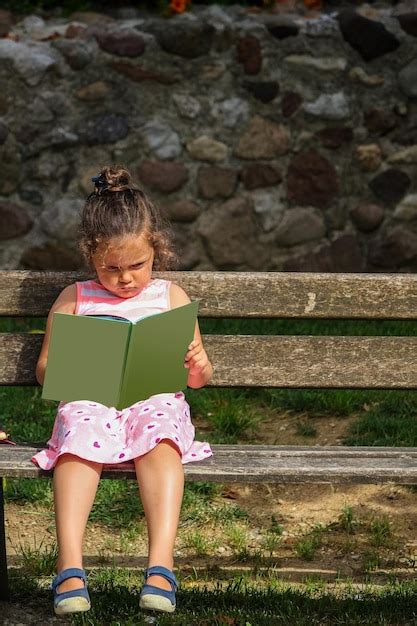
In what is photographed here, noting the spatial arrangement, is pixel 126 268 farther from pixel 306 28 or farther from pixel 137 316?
pixel 306 28

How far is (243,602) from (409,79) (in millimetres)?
3186

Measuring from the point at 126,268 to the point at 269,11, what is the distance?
3226 millimetres

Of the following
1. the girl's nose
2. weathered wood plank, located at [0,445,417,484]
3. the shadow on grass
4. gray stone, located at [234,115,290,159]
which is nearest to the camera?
weathered wood plank, located at [0,445,417,484]

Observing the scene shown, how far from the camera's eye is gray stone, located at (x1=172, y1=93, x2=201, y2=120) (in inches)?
218

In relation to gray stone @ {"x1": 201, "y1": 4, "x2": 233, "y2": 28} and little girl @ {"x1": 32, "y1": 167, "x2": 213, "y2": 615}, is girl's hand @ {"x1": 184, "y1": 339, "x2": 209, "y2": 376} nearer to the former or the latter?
little girl @ {"x1": 32, "y1": 167, "x2": 213, "y2": 615}

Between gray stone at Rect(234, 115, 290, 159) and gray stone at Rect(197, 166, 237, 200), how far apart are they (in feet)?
0.35

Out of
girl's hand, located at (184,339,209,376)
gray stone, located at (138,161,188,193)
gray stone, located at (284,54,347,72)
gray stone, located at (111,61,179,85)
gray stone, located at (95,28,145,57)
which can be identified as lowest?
girl's hand, located at (184,339,209,376)

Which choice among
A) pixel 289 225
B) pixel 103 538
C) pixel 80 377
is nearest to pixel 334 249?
pixel 289 225

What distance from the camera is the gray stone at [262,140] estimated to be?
18.4 ft

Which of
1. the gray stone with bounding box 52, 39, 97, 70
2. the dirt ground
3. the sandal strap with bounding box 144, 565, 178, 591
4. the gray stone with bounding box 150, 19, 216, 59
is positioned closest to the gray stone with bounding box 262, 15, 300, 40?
the gray stone with bounding box 150, 19, 216, 59

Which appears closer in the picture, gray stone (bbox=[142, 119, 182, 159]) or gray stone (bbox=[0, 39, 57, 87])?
gray stone (bbox=[0, 39, 57, 87])

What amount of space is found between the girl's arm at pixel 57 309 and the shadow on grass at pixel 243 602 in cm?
58

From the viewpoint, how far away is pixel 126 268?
319cm

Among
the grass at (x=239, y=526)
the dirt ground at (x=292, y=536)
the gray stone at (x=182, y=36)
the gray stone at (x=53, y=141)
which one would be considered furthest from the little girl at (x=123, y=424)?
the gray stone at (x=182, y=36)
